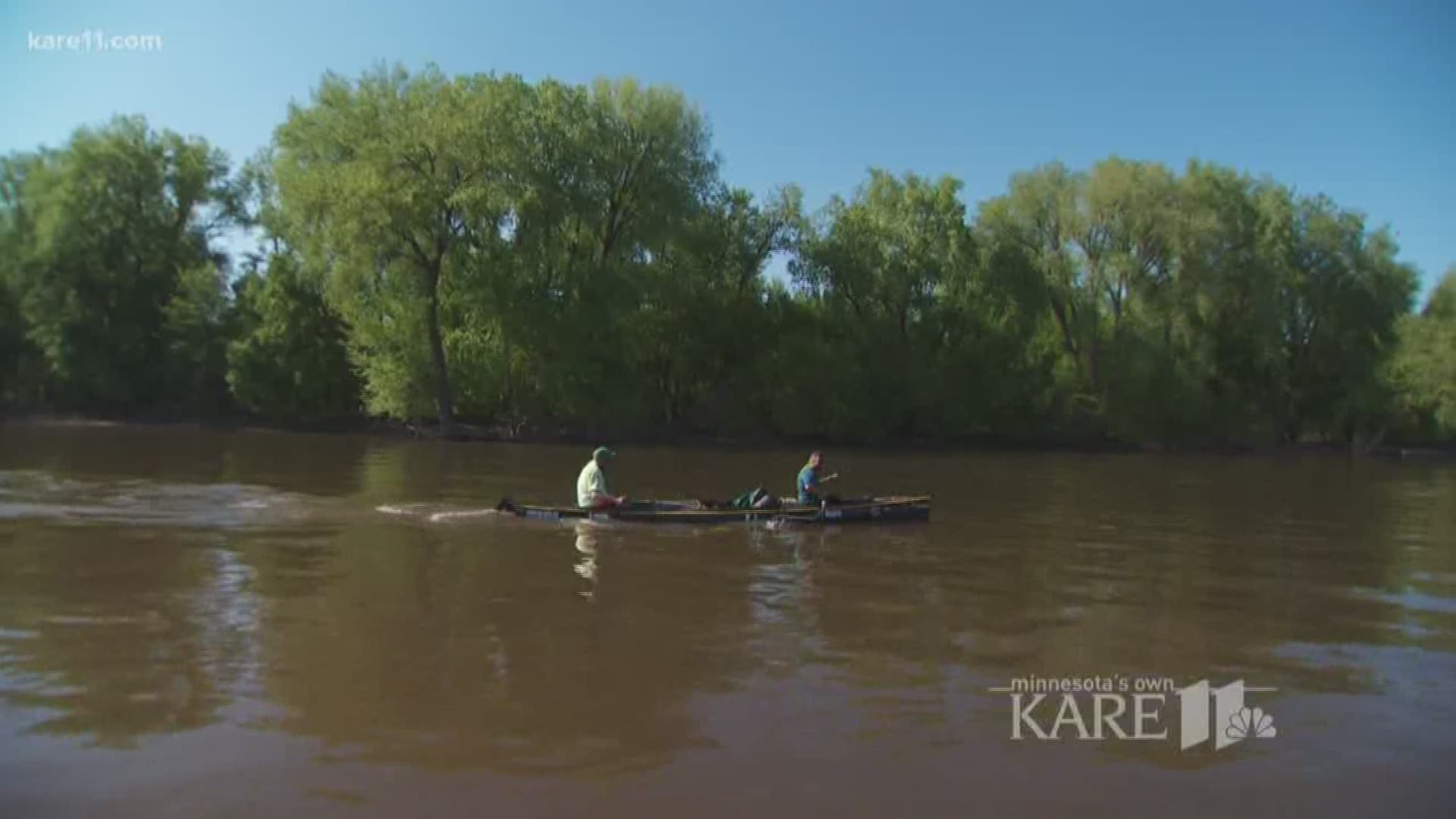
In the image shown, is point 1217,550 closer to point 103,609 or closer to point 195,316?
point 103,609

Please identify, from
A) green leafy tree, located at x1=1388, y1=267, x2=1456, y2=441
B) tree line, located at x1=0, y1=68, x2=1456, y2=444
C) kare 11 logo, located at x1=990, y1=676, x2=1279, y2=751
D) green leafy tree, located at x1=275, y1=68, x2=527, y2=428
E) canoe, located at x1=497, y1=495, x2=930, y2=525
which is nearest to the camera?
kare 11 logo, located at x1=990, y1=676, x2=1279, y2=751

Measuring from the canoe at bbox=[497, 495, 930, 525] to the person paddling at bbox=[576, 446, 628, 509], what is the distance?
158 mm

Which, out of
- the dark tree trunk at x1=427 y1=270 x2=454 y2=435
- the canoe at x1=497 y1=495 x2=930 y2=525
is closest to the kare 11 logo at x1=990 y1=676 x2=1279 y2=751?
the canoe at x1=497 y1=495 x2=930 y2=525

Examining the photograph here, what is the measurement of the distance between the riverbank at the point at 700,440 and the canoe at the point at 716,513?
2865 centimetres

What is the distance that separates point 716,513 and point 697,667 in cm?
934

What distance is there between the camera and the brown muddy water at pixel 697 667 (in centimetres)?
698

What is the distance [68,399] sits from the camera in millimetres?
55562

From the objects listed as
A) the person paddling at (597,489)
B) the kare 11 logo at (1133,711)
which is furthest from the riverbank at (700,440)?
the kare 11 logo at (1133,711)

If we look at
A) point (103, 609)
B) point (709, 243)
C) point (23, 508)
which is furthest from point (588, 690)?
point (709, 243)

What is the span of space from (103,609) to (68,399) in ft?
177

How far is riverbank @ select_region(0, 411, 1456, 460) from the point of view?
162 ft

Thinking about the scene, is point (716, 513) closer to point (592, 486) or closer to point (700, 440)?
point (592, 486)

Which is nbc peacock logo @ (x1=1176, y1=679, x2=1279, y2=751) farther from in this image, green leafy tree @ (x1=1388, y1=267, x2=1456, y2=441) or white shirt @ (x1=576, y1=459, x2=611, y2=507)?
green leafy tree @ (x1=1388, y1=267, x2=1456, y2=441)

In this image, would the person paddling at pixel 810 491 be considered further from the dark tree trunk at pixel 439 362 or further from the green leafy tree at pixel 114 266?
the green leafy tree at pixel 114 266
